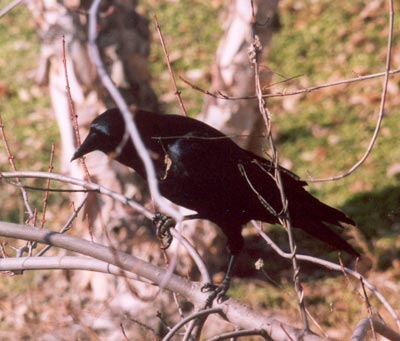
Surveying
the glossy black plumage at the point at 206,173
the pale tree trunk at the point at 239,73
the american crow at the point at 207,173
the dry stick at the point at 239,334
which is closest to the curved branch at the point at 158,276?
the dry stick at the point at 239,334

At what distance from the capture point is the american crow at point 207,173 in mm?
3164

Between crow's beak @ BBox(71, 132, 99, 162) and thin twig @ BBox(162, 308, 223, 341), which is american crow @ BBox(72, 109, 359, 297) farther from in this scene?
thin twig @ BBox(162, 308, 223, 341)

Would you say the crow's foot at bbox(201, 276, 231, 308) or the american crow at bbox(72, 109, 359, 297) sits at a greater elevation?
the american crow at bbox(72, 109, 359, 297)

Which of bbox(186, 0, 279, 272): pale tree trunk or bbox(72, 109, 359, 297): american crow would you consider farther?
bbox(186, 0, 279, 272): pale tree trunk

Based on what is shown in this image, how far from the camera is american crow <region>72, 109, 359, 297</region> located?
316 cm

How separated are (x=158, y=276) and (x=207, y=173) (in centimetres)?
83

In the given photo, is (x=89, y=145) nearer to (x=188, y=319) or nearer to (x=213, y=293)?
(x=213, y=293)

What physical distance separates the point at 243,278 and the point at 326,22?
4.68m

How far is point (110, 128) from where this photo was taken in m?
3.12

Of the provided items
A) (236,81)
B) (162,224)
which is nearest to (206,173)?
(162,224)

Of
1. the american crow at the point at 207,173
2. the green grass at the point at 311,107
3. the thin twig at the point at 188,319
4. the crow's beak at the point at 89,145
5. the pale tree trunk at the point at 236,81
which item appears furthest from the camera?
the green grass at the point at 311,107

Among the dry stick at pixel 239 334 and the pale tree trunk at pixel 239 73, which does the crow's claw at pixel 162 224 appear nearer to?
the dry stick at pixel 239 334

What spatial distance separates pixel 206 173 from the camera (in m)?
3.32

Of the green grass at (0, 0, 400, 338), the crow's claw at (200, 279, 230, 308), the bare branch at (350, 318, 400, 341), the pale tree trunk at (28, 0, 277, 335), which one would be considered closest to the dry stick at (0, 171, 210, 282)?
the crow's claw at (200, 279, 230, 308)
